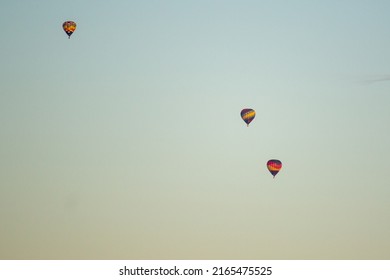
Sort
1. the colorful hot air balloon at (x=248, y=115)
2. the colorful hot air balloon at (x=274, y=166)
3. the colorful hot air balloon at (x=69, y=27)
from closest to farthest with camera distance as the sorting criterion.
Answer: the colorful hot air balloon at (x=69, y=27)
the colorful hot air balloon at (x=274, y=166)
the colorful hot air balloon at (x=248, y=115)

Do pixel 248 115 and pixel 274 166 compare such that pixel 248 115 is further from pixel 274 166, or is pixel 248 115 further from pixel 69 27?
pixel 69 27

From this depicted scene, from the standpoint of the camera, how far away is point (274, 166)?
7412cm

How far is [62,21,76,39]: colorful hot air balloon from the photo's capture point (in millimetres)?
72938

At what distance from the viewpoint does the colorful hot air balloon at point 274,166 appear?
73.6 m

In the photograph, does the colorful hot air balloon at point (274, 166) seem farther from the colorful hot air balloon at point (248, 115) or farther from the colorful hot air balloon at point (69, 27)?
the colorful hot air balloon at point (69, 27)

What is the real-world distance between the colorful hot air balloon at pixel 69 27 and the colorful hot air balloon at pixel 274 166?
17.7m

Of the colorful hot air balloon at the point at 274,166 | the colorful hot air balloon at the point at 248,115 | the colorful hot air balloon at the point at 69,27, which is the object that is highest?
the colorful hot air balloon at the point at 69,27

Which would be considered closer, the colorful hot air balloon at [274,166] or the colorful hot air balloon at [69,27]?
the colorful hot air balloon at [69,27]

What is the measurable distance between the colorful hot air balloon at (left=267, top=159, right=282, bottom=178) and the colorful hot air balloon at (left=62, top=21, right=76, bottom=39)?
17723 millimetres

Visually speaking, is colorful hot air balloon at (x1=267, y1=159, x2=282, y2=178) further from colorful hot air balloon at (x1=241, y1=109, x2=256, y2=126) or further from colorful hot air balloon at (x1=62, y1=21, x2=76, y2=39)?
colorful hot air balloon at (x1=62, y1=21, x2=76, y2=39)

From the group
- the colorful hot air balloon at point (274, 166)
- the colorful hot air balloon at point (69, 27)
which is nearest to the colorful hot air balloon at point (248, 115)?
the colorful hot air balloon at point (274, 166)

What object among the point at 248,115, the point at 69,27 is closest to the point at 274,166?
the point at 248,115
